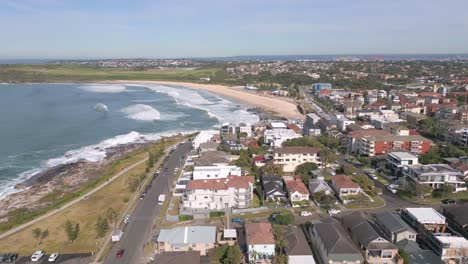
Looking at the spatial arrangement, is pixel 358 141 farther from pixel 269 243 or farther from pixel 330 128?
pixel 269 243

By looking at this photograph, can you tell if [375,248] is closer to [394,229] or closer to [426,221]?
[394,229]

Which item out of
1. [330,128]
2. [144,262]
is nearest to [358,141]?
[330,128]

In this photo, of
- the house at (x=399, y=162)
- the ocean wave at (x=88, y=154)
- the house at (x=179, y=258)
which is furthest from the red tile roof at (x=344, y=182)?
the ocean wave at (x=88, y=154)

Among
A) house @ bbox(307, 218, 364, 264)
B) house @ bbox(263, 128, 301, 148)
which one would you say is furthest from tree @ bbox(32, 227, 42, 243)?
house @ bbox(263, 128, 301, 148)

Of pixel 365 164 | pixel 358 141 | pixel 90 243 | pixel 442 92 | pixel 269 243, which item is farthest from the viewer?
pixel 442 92

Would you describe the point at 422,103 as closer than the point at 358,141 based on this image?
No

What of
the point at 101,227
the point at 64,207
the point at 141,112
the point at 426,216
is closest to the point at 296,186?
the point at 426,216

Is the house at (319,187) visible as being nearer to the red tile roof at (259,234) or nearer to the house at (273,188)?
the house at (273,188)

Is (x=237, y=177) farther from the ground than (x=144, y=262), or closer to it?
farther from the ground
